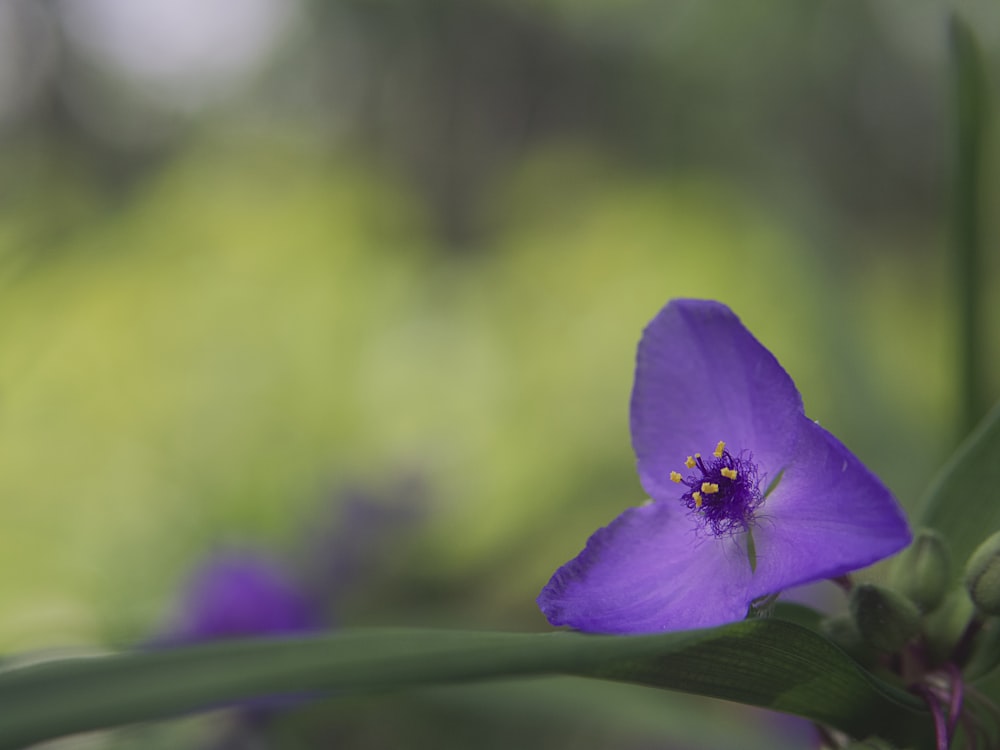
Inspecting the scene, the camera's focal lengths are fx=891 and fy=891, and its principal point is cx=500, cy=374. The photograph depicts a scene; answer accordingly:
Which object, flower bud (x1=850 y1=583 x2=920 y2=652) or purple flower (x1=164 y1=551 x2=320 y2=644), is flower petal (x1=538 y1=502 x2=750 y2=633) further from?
purple flower (x1=164 y1=551 x2=320 y2=644)

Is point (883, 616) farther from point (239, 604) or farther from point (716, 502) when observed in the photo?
point (239, 604)

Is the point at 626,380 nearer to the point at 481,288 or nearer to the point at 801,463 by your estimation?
the point at 481,288

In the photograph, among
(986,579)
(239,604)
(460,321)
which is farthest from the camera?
(460,321)

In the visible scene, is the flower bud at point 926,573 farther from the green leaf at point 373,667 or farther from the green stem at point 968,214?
the green stem at point 968,214

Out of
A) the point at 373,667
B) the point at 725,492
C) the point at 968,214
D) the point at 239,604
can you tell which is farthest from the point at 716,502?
the point at 239,604

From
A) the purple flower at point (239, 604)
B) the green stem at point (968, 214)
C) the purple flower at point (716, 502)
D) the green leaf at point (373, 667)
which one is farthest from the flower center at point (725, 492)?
the purple flower at point (239, 604)

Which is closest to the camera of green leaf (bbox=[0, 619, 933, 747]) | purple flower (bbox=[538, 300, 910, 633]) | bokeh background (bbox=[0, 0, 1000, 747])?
green leaf (bbox=[0, 619, 933, 747])

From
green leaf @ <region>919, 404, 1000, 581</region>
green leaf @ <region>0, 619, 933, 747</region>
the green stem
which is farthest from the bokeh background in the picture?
green leaf @ <region>0, 619, 933, 747</region>
